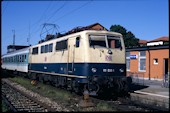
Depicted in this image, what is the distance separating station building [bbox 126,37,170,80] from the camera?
28272 mm

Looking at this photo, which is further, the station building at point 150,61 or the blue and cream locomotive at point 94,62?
the station building at point 150,61

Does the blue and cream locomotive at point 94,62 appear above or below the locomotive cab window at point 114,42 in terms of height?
below

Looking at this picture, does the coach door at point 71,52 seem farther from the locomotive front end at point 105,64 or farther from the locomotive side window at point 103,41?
the locomotive front end at point 105,64

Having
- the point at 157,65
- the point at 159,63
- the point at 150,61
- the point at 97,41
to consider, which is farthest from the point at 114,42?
the point at 150,61

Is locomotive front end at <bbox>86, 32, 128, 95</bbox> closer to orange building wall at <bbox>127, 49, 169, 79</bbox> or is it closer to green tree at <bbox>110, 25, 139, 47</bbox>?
orange building wall at <bbox>127, 49, 169, 79</bbox>

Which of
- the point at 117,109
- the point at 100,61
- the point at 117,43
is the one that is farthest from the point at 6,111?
the point at 117,43

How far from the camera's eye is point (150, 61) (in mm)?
30031

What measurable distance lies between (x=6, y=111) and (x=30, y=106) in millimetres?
2214

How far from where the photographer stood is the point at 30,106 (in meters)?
13.0

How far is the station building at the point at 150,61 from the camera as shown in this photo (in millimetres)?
28272

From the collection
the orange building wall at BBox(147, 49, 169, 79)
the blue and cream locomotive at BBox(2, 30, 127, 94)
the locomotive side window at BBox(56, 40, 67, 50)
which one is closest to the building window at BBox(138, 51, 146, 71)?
the orange building wall at BBox(147, 49, 169, 79)

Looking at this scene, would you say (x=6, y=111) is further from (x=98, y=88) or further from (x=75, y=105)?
(x=98, y=88)

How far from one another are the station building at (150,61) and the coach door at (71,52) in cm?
1196

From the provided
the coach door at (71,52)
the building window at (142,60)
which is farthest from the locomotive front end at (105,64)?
the building window at (142,60)
